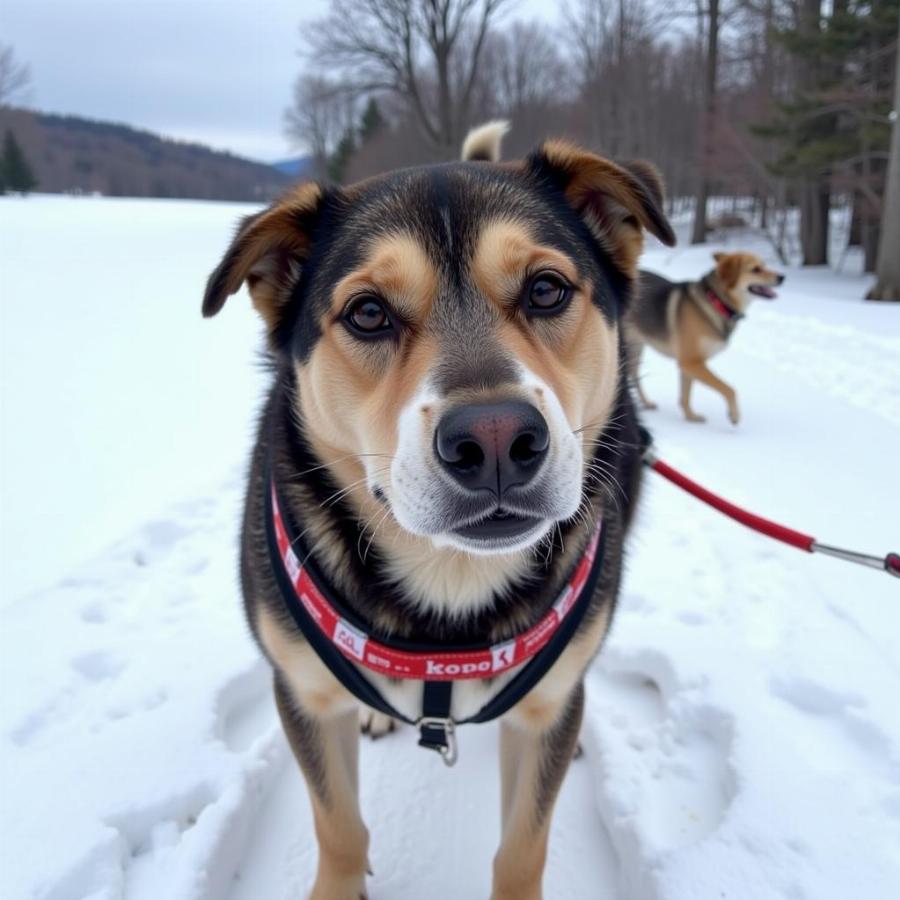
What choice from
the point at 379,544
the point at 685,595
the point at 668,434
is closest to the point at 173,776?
the point at 379,544

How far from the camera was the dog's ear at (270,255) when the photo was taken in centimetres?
178

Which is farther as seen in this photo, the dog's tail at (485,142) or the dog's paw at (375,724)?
the dog's tail at (485,142)

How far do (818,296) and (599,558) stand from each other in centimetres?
1413

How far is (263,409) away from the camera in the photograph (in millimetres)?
2285

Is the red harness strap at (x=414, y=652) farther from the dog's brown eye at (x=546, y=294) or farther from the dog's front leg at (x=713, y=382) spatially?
the dog's front leg at (x=713, y=382)

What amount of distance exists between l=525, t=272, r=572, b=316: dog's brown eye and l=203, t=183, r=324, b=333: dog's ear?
2.22ft

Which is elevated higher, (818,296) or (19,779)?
(19,779)

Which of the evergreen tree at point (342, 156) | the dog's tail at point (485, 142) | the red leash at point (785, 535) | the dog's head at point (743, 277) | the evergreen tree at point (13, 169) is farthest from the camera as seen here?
the evergreen tree at point (342, 156)

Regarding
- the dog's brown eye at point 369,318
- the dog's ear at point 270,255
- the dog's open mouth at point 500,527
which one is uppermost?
the dog's ear at point 270,255

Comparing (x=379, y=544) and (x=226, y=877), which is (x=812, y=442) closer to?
(x=379, y=544)

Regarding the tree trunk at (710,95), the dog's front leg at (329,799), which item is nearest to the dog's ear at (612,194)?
the dog's front leg at (329,799)

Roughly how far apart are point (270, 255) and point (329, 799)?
1.56 metres

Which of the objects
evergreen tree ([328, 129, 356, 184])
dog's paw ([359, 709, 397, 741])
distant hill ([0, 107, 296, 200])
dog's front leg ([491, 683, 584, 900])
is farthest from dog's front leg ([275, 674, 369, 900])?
evergreen tree ([328, 129, 356, 184])

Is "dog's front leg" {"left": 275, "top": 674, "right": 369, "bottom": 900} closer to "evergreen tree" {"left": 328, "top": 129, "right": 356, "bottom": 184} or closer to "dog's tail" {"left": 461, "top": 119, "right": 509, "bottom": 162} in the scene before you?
"dog's tail" {"left": 461, "top": 119, "right": 509, "bottom": 162}
